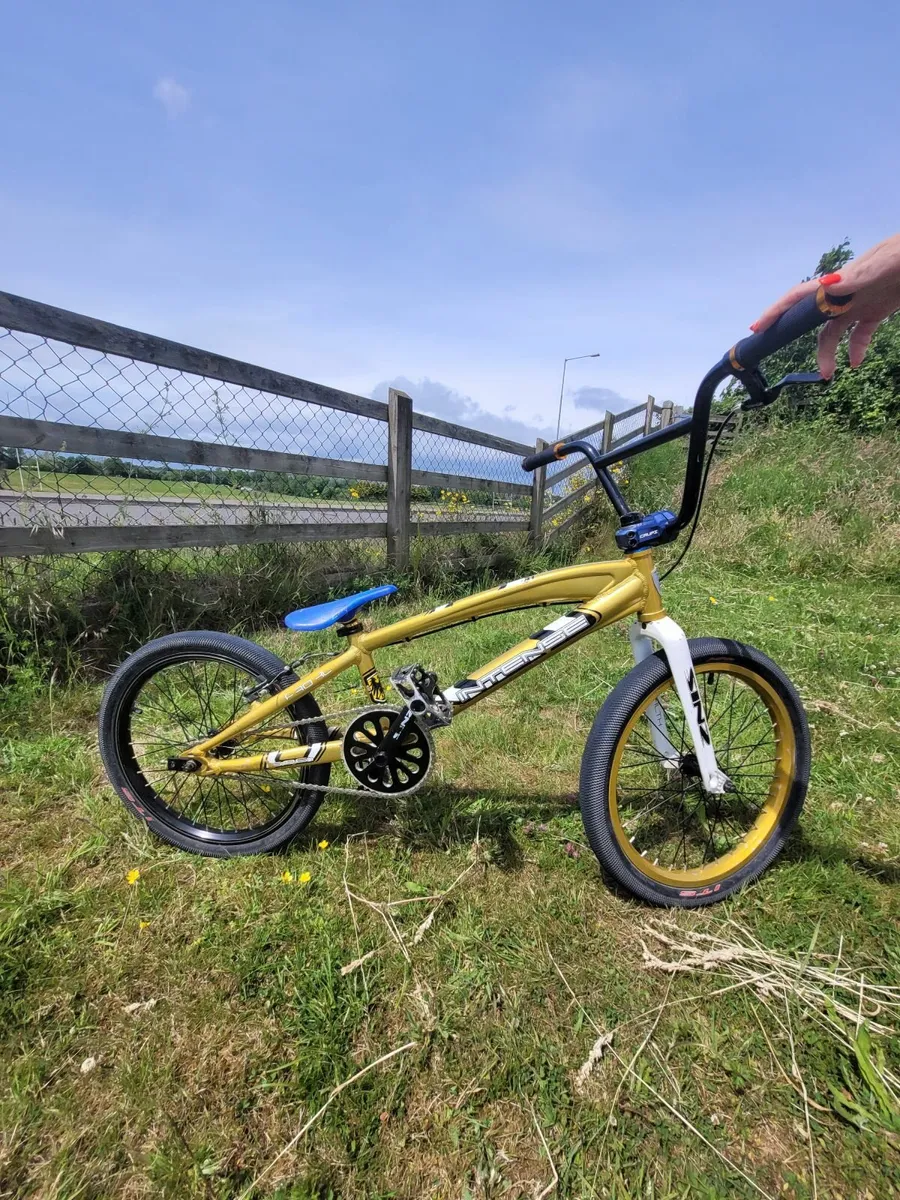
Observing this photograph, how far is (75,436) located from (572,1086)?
3.66m

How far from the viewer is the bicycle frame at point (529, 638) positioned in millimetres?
1789

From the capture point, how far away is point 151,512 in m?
3.43

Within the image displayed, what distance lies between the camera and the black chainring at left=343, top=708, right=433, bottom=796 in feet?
6.00

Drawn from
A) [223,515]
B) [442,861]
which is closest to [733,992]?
[442,861]

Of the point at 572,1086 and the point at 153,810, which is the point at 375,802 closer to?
the point at 153,810

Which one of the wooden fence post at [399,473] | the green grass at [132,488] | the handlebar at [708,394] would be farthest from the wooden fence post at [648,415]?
the handlebar at [708,394]

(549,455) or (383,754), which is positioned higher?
(549,455)

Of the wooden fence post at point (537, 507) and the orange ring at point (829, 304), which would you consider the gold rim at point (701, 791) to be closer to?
the orange ring at point (829, 304)

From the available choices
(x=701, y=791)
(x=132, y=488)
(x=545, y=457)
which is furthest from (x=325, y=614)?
(x=132, y=488)

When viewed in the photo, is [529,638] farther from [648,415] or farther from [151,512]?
[648,415]

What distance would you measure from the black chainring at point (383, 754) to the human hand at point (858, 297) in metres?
1.59

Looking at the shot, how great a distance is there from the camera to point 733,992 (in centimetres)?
150

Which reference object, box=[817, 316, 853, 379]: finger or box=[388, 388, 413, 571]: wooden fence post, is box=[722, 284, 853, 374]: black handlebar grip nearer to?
box=[817, 316, 853, 379]: finger

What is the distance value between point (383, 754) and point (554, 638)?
744 millimetres
